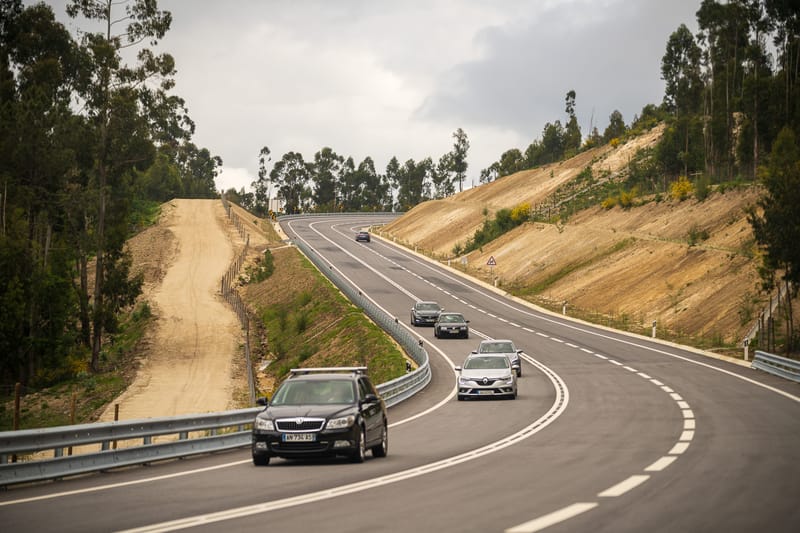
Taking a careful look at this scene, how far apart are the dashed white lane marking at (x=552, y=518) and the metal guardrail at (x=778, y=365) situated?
2434 cm

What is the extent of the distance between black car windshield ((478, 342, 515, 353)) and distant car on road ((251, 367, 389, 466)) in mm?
20092

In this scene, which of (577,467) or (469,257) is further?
(469,257)

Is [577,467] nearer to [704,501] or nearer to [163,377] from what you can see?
[704,501]

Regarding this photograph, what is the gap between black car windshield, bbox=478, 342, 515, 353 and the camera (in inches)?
1453

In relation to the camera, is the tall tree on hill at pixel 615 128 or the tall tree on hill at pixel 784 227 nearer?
the tall tree on hill at pixel 784 227

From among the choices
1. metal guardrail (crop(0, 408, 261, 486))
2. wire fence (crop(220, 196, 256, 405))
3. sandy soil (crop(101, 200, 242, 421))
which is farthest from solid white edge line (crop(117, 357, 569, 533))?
wire fence (crop(220, 196, 256, 405))

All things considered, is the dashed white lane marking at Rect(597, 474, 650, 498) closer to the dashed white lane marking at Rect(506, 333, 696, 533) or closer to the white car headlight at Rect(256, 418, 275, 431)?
the dashed white lane marking at Rect(506, 333, 696, 533)

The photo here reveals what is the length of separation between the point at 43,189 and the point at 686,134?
206ft

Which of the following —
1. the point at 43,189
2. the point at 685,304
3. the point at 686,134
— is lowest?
the point at 685,304

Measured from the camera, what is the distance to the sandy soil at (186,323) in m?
44.2

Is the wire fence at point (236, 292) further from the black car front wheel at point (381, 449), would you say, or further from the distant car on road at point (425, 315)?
the black car front wheel at point (381, 449)

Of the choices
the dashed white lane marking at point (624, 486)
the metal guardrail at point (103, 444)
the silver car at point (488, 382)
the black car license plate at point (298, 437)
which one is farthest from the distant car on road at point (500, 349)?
the dashed white lane marking at point (624, 486)

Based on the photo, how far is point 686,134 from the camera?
9281cm

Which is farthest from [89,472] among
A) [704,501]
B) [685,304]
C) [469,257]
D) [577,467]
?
[469,257]
